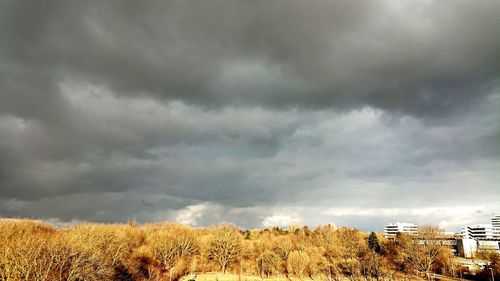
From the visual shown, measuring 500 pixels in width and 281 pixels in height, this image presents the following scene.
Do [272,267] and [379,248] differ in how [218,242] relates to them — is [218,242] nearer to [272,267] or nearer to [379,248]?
[272,267]

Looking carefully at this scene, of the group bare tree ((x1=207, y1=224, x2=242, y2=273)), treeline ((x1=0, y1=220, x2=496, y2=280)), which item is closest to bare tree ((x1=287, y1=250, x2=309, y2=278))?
treeline ((x1=0, y1=220, x2=496, y2=280))

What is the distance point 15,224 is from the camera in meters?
81.8

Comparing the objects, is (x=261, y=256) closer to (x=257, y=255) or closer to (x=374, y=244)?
(x=257, y=255)

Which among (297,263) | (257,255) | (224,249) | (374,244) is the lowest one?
(297,263)

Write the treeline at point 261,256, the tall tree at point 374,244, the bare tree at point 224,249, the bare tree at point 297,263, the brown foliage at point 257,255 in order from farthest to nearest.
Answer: the tall tree at point 374,244 < the bare tree at point 224,249 < the bare tree at point 297,263 < the treeline at point 261,256 < the brown foliage at point 257,255

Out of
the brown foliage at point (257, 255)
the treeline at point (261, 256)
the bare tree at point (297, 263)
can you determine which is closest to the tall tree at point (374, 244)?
the treeline at point (261, 256)

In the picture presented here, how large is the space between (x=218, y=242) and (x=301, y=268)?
1392 inches

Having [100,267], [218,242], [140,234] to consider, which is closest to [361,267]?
[218,242]

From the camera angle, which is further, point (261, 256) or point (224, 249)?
point (261, 256)

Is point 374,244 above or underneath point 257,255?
above

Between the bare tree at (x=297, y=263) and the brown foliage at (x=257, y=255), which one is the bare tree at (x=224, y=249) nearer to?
the brown foliage at (x=257, y=255)

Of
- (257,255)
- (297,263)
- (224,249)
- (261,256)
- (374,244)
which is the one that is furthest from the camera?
(374,244)

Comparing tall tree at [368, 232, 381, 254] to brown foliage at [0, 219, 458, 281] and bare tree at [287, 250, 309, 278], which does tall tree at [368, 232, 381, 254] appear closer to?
brown foliage at [0, 219, 458, 281]

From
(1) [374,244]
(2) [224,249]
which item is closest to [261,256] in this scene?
(2) [224,249]
